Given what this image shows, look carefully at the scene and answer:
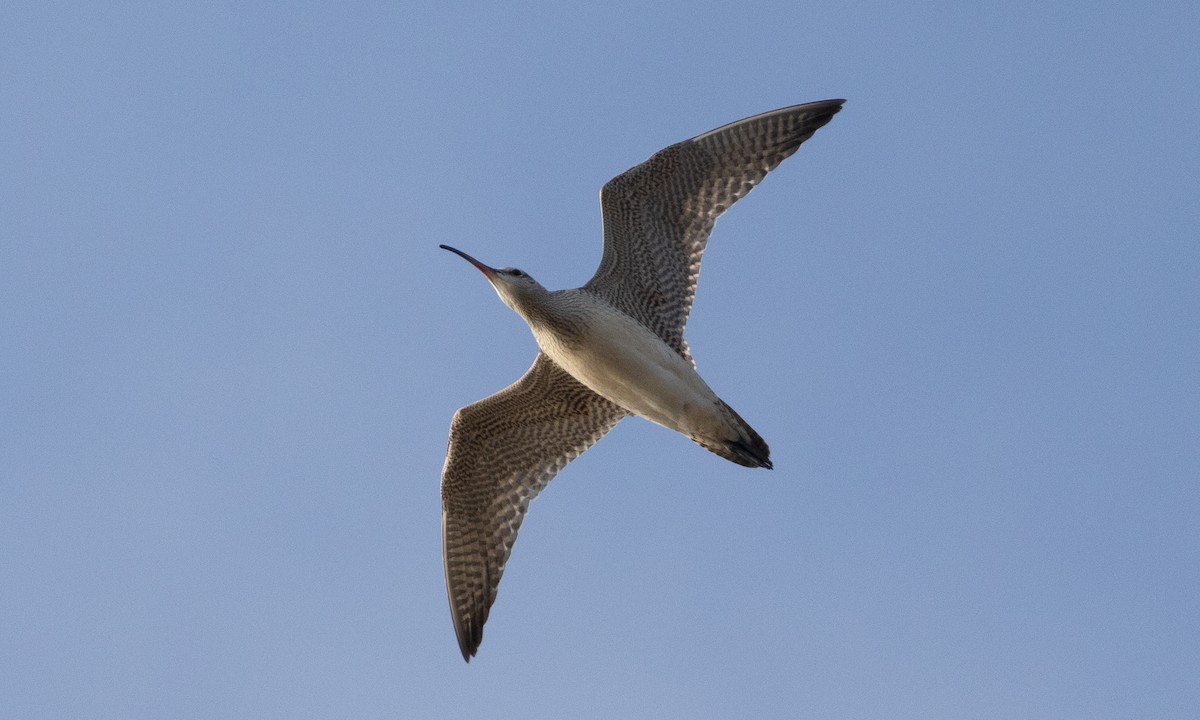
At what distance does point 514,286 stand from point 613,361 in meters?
1.37

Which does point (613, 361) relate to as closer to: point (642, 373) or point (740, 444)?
point (642, 373)

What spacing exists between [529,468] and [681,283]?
271 cm

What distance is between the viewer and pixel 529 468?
15.2 m

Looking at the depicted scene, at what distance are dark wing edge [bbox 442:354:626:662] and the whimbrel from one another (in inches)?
0.4

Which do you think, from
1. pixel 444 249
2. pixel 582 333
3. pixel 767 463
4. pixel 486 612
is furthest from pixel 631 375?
pixel 486 612

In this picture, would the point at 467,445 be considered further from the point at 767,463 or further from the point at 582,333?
the point at 767,463

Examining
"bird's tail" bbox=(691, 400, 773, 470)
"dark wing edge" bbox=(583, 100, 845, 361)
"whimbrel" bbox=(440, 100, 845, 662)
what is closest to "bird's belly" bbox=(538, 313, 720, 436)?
"whimbrel" bbox=(440, 100, 845, 662)

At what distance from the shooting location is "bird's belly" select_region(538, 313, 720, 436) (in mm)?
13305

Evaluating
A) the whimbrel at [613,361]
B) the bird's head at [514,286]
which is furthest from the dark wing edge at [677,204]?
the bird's head at [514,286]

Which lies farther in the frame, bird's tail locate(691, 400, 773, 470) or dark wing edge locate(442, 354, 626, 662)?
dark wing edge locate(442, 354, 626, 662)

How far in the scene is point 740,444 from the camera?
1325 centimetres

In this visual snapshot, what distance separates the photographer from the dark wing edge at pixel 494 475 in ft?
49.0

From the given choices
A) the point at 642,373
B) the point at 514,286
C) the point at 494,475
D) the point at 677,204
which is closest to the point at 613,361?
the point at 642,373

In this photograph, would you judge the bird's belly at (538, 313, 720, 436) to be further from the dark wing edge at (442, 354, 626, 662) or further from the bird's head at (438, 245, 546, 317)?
the dark wing edge at (442, 354, 626, 662)
